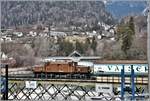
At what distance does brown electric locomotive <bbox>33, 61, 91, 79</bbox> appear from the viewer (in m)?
2.65

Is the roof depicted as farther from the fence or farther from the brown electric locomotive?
the fence

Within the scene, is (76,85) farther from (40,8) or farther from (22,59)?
(40,8)

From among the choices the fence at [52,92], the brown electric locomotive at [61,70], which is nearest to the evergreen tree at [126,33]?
the brown electric locomotive at [61,70]

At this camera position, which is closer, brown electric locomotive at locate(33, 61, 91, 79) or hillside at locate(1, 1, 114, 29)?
hillside at locate(1, 1, 114, 29)

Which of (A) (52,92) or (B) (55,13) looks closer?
(B) (55,13)

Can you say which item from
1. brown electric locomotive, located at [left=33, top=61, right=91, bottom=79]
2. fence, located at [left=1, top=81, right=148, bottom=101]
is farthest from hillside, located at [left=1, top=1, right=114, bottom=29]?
fence, located at [left=1, top=81, right=148, bottom=101]

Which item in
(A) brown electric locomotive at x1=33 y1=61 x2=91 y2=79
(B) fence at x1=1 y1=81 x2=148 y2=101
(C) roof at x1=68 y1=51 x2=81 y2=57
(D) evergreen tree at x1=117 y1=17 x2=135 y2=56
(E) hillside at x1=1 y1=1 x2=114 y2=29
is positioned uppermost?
(E) hillside at x1=1 y1=1 x2=114 y2=29

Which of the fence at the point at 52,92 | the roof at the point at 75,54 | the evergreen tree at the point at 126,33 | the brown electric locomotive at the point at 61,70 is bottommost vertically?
the fence at the point at 52,92

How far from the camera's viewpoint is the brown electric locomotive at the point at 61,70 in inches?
104

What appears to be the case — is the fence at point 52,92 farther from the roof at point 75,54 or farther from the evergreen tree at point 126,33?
the evergreen tree at point 126,33

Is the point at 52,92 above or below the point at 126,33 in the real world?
below

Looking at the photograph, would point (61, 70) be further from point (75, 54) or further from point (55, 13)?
point (55, 13)

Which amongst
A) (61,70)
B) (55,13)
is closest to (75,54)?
(61,70)

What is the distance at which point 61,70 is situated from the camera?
2.68 metres
